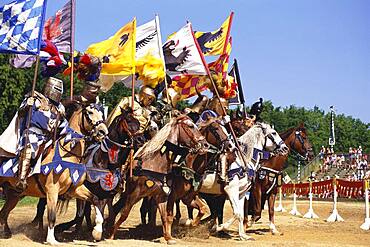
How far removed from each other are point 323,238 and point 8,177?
7.98 m

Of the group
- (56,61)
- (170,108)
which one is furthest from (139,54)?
(56,61)

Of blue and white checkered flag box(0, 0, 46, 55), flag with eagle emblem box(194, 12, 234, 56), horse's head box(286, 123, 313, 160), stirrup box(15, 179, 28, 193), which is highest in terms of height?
flag with eagle emblem box(194, 12, 234, 56)

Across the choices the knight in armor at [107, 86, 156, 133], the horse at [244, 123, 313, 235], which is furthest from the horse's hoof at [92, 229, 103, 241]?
the horse at [244, 123, 313, 235]

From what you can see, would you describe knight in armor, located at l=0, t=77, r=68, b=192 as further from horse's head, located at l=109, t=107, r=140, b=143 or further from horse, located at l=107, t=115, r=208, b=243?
horse, located at l=107, t=115, r=208, b=243

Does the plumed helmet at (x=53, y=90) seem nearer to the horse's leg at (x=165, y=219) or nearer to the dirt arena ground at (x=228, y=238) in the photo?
the dirt arena ground at (x=228, y=238)

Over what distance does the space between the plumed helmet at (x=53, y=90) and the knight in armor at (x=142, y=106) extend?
1.63 meters

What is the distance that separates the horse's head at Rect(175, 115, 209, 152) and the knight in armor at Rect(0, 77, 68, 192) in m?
2.62

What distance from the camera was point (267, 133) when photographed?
1540 centimetres

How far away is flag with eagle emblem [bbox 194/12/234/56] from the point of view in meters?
16.5

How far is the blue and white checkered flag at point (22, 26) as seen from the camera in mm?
10609

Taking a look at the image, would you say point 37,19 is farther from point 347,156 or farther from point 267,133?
point 347,156

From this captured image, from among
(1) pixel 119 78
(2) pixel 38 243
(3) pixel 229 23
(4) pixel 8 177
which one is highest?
(3) pixel 229 23

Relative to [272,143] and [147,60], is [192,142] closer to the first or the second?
[147,60]

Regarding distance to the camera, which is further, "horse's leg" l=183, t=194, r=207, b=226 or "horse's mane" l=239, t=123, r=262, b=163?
"horse's mane" l=239, t=123, r=262, b=163
